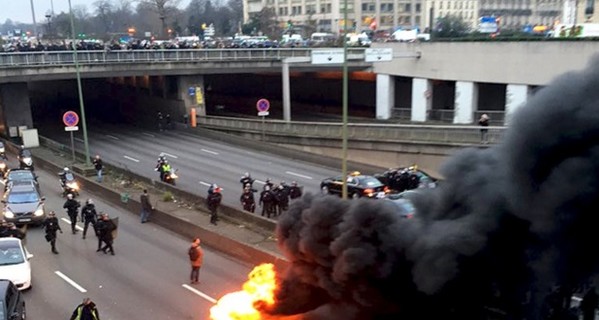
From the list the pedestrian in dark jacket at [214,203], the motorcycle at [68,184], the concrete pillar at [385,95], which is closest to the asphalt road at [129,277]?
the pedestrian in dark jacket at [214,203]

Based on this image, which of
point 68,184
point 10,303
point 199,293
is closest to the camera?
point 10,303

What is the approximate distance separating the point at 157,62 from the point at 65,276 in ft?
85.4

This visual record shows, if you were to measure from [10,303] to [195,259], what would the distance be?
4268 mm

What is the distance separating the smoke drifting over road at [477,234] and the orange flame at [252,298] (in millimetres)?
302

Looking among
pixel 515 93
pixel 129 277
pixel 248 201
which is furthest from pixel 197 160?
pixel 515 93

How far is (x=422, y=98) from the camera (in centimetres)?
4091

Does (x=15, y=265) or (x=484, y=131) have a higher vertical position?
(x=484, y=131)

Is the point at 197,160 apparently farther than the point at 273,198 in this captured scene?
Yes

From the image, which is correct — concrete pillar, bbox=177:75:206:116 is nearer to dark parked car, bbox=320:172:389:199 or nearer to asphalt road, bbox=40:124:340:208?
asphalt road, bbox=40:124:340:208

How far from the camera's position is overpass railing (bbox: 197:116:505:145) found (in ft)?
90.0

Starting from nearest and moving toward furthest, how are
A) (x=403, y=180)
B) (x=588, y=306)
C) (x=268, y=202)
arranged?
1. (x=588, y=306)
2. (x=268, y=202)
3. (x=403, y=180)

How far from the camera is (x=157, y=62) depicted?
3978 centimetres

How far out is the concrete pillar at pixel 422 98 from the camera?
40.5 metres

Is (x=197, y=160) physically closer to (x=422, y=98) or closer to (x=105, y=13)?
(x=422, y=98)
